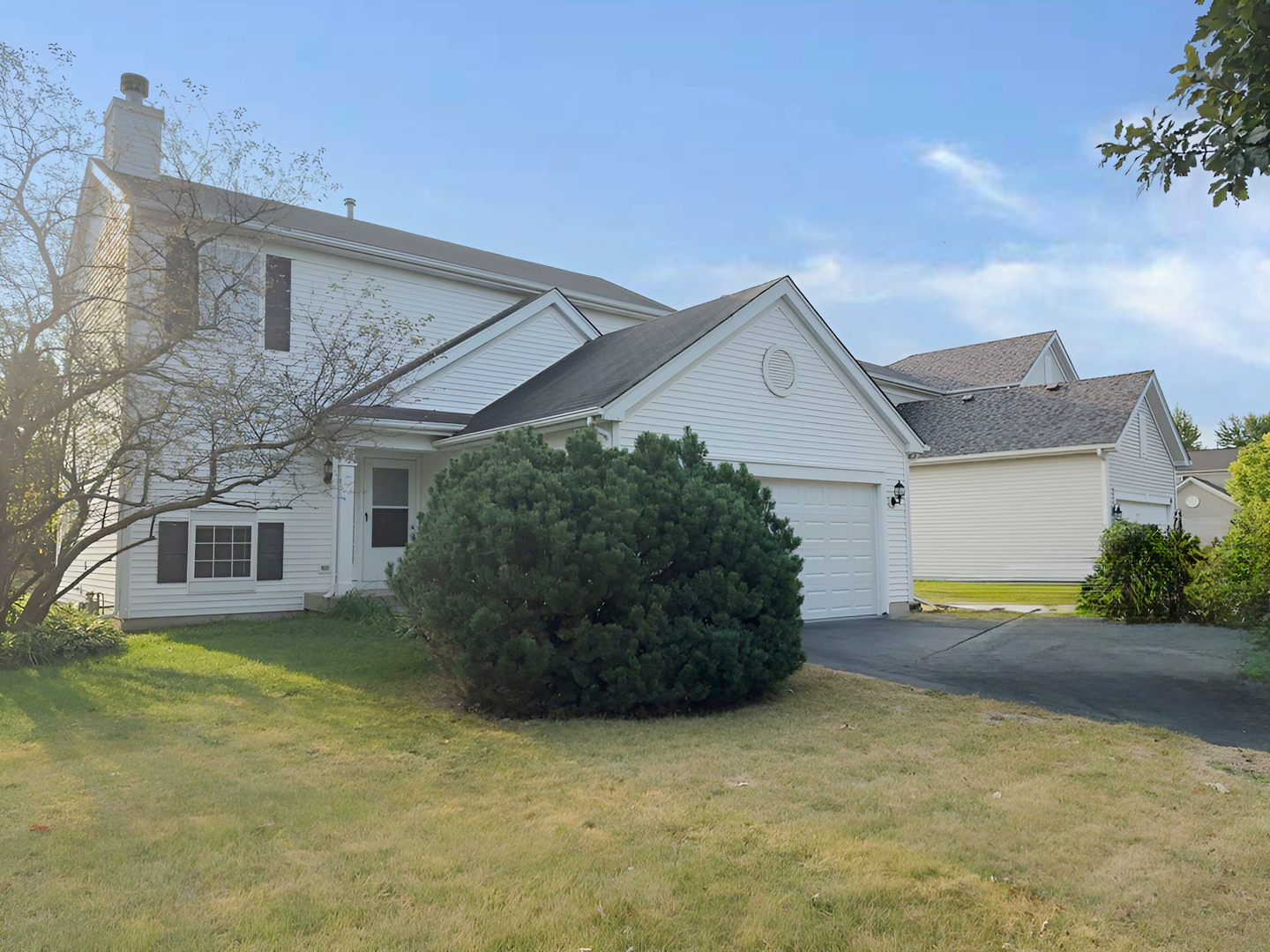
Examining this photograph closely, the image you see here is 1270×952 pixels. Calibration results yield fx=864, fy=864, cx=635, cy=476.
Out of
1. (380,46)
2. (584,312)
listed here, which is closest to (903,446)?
(584,312)

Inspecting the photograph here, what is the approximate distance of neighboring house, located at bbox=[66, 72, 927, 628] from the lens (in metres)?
12.7

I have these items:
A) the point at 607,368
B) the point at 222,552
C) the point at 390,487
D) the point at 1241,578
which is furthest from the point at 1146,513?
the point at 222,552

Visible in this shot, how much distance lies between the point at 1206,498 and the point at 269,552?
49063mm

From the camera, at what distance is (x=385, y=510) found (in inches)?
591

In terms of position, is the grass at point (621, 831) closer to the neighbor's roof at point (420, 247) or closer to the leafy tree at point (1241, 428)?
the neighbor's roof at point (420, 247)

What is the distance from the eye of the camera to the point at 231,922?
344 centimetres

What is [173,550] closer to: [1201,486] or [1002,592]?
[1002,592]

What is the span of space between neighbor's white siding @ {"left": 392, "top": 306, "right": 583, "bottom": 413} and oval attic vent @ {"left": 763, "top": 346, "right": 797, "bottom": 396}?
4679 millimetres

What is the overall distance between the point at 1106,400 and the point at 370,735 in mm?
21265

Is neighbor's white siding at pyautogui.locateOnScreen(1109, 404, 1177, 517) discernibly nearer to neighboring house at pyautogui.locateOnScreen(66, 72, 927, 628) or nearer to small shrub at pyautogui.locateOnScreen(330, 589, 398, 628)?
neighboring house at pyautogui.locateOnScreen(66, 72, 927, 628)

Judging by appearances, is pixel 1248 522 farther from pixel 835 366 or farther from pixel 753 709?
pixel 753 709

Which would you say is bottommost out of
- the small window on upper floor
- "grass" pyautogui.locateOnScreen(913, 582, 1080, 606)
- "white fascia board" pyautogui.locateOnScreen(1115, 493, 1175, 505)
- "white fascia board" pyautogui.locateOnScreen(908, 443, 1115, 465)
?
"grass" pyautogui.locateOnScreen(913, 582, 1080, 606)

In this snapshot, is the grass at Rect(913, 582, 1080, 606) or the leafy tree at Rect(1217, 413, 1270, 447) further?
the leafy tree at Rect(1217, 413, 1270, 447)

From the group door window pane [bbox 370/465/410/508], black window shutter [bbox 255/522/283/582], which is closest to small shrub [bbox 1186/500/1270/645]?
door window pane [bbox 370/465/410/508]
